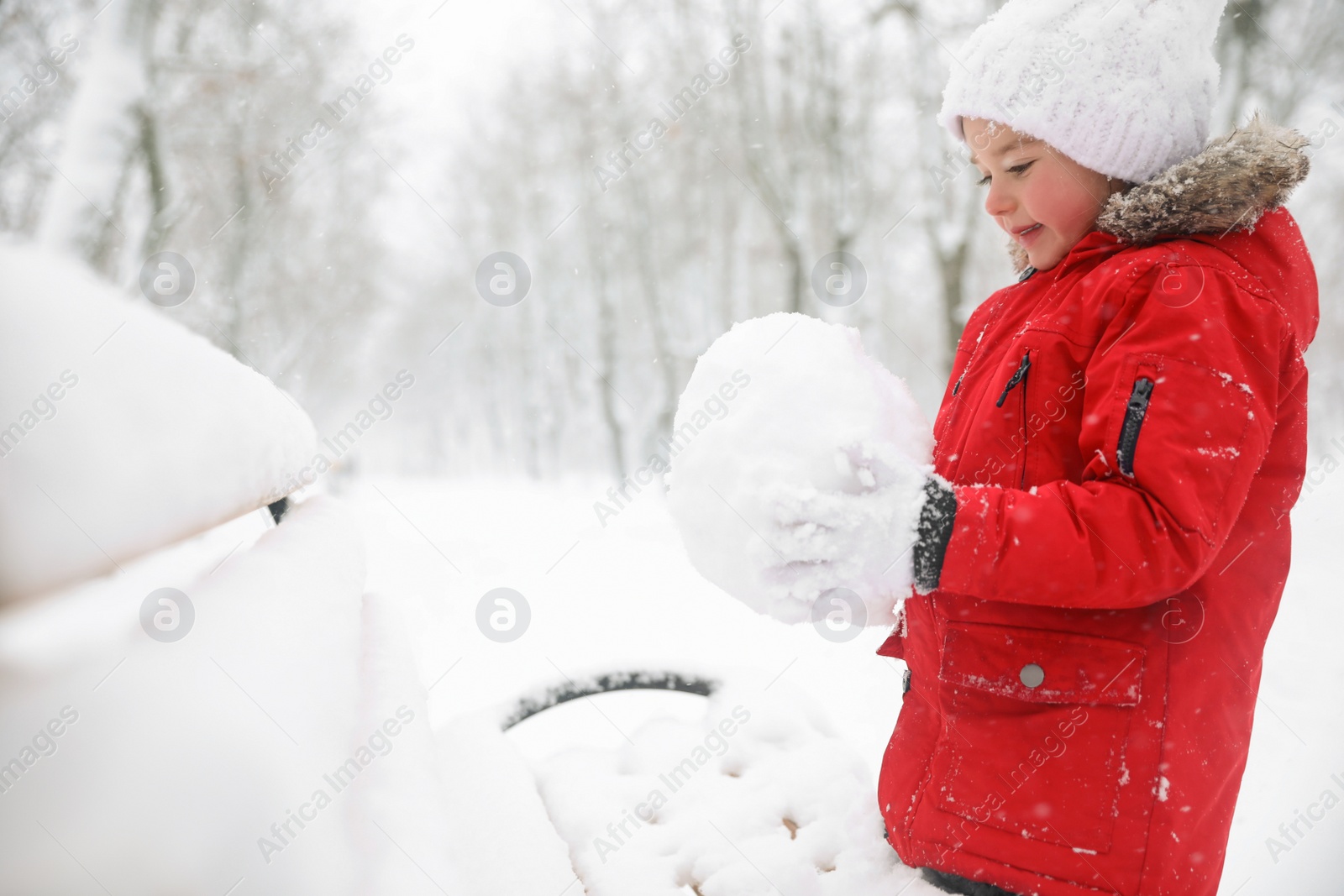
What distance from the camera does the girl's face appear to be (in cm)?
126

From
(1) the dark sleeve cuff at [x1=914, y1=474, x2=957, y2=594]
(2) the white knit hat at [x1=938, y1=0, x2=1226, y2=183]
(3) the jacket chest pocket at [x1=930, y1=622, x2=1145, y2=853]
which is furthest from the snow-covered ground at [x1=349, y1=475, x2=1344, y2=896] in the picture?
(2) the white knit hat at [x1=938, y1=0, x2=1226, y2=183]

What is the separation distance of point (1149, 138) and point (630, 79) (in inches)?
492

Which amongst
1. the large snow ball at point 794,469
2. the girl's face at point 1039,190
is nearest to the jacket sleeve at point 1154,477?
the large snow ball at point 794,469

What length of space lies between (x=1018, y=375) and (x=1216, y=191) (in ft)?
1.33

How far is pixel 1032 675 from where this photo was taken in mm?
1114

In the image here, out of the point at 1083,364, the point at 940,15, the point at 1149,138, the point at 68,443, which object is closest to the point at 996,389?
the point at 1083,364

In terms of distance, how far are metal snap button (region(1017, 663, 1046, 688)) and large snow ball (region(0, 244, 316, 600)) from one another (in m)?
1.26

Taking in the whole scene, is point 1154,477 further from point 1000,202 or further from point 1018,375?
point 1000,202

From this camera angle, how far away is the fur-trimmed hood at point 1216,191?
1.04 metres

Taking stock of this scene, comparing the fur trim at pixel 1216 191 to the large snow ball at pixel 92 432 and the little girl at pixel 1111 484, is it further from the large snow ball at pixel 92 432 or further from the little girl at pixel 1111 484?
the large snow ball at pixel 92 432

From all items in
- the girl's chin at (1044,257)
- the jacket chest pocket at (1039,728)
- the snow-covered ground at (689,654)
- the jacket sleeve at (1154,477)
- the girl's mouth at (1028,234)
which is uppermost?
the girl's mouth at (1028,234)

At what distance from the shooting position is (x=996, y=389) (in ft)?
3.98

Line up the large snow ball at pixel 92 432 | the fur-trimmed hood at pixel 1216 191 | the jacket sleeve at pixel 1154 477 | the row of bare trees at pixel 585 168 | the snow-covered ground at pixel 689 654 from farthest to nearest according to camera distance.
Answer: the row of bare trees at pixel 585 168 < the snow-covered ground at pixel 689 654 < the fur-trimmed hood at pixel 1216 191 < the jacket sleeve at pixel 1154 477 < the large snow ball at pixel 92 432

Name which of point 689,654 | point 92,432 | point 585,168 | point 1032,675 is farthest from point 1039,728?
point 585,168
